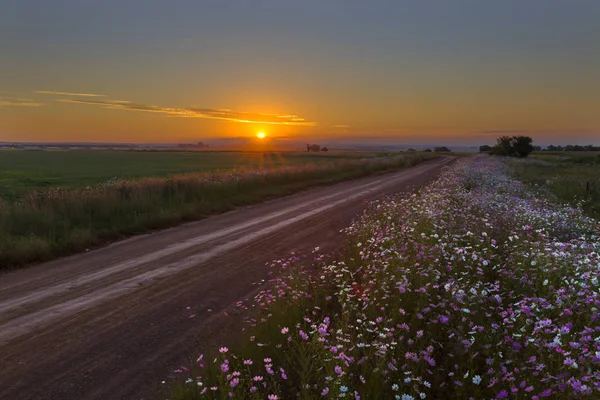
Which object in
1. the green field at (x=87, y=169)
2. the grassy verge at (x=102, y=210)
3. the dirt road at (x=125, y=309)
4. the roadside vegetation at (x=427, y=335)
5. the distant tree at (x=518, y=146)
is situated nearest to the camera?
the roadside vegetation at (x=427, y=335)

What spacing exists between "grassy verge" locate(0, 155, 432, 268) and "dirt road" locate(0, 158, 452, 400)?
2.75 feet

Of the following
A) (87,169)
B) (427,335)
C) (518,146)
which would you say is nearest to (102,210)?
(427,335)

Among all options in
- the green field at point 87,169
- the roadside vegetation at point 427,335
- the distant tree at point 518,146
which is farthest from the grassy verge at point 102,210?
the distant tree at point 518,146

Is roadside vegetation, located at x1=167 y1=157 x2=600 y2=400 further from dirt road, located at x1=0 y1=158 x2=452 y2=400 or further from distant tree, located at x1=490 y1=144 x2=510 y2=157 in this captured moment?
distant tree, located at x1=490 y1=144 x2=510 y2=157

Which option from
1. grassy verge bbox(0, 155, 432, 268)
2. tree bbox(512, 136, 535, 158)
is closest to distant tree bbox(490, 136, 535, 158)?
tree bbox(512, 136, 535, 158)

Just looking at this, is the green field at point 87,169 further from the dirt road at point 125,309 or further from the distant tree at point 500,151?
the distant tree at point 500,151

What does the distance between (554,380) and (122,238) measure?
1113 cm

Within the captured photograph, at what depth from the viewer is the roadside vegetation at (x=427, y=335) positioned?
3.23 m

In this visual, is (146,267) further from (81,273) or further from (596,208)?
(596,208)

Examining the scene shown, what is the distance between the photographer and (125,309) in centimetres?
611

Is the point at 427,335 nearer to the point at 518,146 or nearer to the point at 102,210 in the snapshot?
the point at 102,210

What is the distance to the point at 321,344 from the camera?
12.3ft

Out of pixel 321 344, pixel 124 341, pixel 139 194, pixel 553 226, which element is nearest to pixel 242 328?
pixel 124 341

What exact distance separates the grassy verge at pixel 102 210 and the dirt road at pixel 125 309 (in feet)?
2.75
